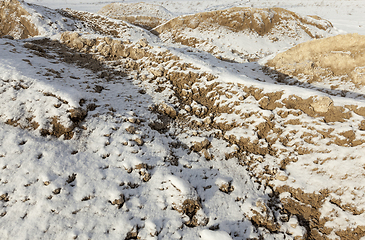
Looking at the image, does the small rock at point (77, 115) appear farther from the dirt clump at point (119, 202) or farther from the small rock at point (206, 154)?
the small rock at point (206, 154)

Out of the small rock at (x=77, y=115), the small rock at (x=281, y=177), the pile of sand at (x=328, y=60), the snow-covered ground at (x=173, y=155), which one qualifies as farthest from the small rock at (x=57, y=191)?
the pile of sand at (x=328, y=60)

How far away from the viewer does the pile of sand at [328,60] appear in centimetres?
716

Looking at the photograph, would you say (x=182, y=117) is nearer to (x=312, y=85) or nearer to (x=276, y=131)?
(x=276, y=131)

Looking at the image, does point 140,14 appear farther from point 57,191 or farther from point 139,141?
point 57,191

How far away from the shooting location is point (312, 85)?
24.9 ft

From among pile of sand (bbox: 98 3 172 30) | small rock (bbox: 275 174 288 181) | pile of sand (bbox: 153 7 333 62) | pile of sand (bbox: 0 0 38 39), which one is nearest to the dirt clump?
small rock (bbox: 275 174 288 181)

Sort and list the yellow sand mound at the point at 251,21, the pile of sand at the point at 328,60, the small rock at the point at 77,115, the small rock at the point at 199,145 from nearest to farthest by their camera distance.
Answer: the small rock at the point at 77,115 → the small rock at the point at 199,145 → the pile of sand at the point at 328,60 → the yellow sand mound at the point at 251,21

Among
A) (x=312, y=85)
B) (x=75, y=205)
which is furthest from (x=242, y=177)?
(x=312, y=85)

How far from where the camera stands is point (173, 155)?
4699 millimetres

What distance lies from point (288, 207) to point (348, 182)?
1375mm

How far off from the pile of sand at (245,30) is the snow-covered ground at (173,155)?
36.5 ft

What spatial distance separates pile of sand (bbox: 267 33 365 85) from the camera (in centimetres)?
716

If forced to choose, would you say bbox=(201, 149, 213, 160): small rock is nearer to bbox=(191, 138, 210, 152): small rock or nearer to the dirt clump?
bbox=(191, 138, 210, 152): small rock

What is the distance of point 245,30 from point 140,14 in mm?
16611
